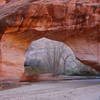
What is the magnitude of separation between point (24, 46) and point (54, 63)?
10859 mm

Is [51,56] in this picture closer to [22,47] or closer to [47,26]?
[22,47]

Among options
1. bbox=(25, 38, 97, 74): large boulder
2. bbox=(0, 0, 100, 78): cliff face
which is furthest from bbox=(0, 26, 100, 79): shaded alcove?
bbox=(25, 38, 97, 74): large boulder

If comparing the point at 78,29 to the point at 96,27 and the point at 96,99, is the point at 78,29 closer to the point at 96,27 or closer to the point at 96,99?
the point at 96,27

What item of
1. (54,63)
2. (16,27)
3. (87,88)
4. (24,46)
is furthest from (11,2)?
(54,63)

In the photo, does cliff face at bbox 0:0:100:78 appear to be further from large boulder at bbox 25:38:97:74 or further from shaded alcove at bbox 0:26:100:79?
large boulder at bbox 25:38:97:74

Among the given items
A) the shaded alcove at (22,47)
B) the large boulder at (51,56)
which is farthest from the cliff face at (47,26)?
the large boulder at (51,56)

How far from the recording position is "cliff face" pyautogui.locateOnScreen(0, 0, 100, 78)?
1024 centimetres

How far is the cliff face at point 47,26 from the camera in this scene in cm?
1024

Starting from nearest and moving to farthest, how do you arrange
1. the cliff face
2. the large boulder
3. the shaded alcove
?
the cliff face
the shaded alcove
the large boulder

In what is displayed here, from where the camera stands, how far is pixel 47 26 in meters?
10.7

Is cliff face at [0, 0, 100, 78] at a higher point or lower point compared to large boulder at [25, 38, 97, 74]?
higher

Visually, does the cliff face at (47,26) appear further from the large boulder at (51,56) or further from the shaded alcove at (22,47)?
the large boulder at (51,56)

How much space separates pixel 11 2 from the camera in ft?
34.6

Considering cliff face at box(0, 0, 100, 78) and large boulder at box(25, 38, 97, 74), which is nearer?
cliff face at box(0, 0, 100, 78)
